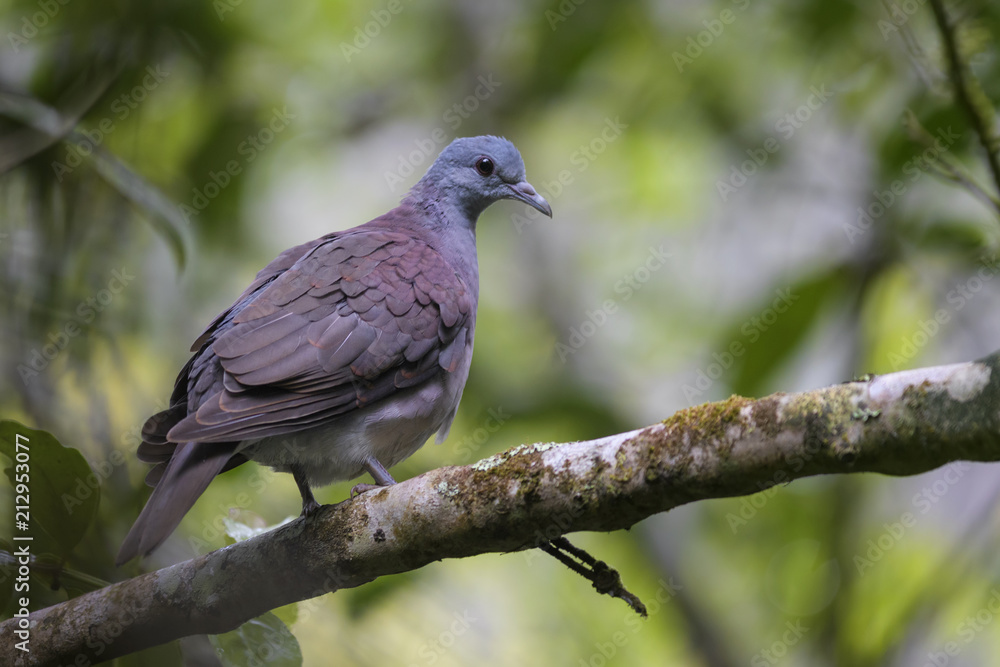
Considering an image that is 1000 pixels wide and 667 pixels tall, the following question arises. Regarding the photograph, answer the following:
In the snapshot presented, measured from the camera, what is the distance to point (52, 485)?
8.79 ft

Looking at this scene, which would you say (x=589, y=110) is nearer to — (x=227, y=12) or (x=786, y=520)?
(x=227, y=12)

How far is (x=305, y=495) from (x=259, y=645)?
0.62 metres

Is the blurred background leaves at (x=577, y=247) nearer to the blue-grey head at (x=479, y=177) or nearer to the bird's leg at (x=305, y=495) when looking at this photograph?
the bird's leg at (x=305, y=495)

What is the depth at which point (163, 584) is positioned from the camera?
2734 millimetres

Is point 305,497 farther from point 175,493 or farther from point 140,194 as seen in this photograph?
point 140,194

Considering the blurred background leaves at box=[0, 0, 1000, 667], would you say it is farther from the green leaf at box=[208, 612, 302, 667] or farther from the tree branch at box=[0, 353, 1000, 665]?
the tree branch at box=[0, 353, 1000, 665]

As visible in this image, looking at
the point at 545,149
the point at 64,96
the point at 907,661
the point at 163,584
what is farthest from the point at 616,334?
Answer: the point at 163,584

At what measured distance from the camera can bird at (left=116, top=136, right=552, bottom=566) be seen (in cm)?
297

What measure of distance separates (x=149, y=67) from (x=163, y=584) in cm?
371

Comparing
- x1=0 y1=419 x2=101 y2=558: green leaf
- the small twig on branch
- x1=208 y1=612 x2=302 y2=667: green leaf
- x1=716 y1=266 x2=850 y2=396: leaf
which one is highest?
the small twig on branch

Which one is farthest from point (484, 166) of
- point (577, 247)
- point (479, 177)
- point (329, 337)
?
point (577, 247)

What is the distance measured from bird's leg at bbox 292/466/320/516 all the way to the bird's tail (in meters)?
0.33

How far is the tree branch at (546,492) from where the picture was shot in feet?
5.86

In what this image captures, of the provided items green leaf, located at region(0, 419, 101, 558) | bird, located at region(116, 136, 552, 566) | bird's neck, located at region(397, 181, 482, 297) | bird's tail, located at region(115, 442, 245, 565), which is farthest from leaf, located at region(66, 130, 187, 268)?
green leaf, located at region(0, 419, 101, 558)
